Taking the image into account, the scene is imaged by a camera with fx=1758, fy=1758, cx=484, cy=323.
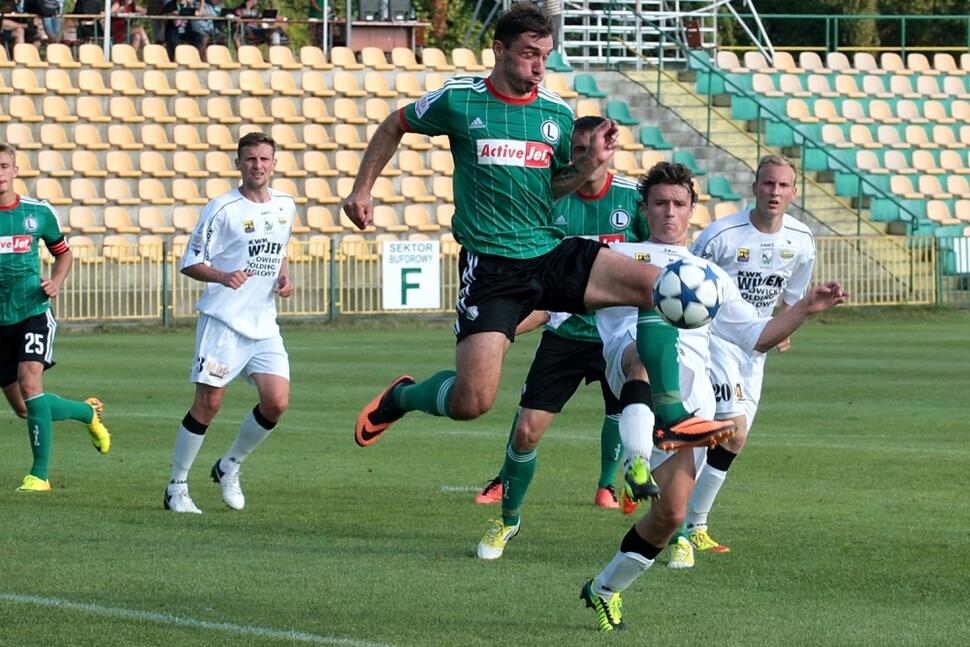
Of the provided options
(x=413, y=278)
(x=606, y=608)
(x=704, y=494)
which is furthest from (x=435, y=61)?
(x=606, y=608)

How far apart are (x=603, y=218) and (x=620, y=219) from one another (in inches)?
3.6

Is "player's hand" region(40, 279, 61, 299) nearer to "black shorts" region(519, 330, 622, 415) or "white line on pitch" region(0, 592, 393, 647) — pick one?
"black shorts" region(519, 330, 622, 415)

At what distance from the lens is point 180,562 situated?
25.6 feet

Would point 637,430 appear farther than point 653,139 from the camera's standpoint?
No

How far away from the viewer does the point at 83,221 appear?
26.0m

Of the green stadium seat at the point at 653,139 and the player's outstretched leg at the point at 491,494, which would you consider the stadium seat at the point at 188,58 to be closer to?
the green stadium seat at the point at 653,139

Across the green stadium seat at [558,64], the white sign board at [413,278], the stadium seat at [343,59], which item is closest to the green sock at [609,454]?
→ the white sign board at [413,278]

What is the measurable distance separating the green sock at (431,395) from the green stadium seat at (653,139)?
22.6 m

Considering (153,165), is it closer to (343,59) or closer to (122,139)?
(122,139)

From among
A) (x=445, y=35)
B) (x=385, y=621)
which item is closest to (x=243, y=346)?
(x=385, y=621)

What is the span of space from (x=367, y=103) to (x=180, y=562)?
2162 cm

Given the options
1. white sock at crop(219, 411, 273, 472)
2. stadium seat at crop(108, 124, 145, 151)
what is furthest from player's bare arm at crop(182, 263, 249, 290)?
stadium seat at crop(108, 124, 145, 151)

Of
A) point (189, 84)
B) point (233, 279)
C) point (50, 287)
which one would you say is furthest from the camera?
point (189, 84)

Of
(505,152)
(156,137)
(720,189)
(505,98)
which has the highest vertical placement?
(156,137)
